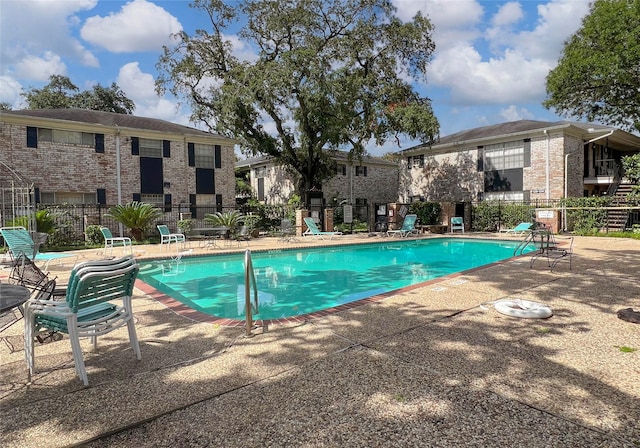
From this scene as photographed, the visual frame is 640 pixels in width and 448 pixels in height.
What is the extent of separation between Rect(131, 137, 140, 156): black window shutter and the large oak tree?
4713mm

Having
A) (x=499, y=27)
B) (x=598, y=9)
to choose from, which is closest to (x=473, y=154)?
(x=598, y=9)

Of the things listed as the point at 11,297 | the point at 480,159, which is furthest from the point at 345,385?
the point at 480,159

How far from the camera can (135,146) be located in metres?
20.5

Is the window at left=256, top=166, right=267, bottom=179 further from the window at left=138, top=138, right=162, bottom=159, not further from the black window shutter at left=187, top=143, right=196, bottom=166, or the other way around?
the window at left=138, top=138, right=162, bottom=159

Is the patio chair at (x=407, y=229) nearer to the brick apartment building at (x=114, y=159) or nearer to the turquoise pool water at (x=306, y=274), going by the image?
the turquoise pool water at (x=306, y=274)

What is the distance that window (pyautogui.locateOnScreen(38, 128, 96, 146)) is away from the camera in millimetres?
18281

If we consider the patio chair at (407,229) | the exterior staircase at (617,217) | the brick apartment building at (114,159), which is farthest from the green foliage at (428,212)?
the brick apartment building at (114,159)

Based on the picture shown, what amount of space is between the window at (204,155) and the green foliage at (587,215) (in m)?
19.8

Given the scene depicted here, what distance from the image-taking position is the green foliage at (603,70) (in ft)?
62.7

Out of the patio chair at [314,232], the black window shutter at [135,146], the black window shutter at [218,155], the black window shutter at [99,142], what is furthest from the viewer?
the black window shutter at [218,155]

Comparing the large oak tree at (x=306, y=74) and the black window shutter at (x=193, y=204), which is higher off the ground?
the large oak tree at (x=306, y=74)

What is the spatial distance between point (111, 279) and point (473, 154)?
84.1 ft

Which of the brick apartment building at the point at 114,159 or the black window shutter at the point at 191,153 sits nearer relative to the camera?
Answer: the brick apartment building at the point at 114,159

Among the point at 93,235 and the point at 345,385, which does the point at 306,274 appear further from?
the point at 93,235
